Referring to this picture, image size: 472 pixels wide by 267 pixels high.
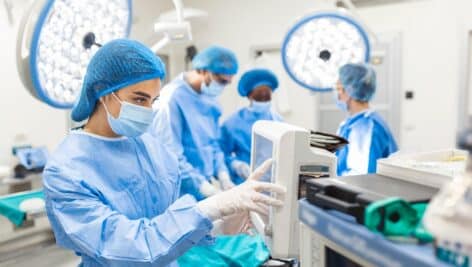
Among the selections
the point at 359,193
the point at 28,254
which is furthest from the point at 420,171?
the point at 28,254

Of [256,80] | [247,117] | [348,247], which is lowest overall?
[348,247]

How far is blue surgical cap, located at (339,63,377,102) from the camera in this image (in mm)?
2039

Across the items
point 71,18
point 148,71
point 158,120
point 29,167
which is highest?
point 71,18

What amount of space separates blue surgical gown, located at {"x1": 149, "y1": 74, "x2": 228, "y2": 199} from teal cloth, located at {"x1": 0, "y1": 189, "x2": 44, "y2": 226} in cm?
133

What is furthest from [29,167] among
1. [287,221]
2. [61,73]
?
[287,221]

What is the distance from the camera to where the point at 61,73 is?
1314mm

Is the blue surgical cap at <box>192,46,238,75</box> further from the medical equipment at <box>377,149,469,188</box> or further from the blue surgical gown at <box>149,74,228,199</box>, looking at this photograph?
the medical equipment at <box>377,149,469,188</box>

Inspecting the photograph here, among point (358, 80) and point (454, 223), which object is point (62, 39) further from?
point (358, 80)

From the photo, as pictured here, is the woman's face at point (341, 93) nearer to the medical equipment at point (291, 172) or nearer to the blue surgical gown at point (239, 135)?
the blue surgical gown at point (239, 135)

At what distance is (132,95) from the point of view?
1176 mm

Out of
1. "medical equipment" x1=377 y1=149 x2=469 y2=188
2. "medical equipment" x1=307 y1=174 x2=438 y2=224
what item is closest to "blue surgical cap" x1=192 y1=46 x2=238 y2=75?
"medical equipment" x1=377 y1=149 x2=469 y2=188

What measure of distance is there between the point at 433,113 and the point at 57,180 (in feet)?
10.9

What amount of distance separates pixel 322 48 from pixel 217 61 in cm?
64

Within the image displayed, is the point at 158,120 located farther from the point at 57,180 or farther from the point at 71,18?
the point at 57,180
